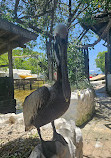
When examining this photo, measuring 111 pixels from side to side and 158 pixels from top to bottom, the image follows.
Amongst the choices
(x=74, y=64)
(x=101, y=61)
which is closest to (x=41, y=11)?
(x=74, y=64)

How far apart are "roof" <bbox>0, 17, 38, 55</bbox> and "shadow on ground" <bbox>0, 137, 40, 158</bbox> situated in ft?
8.21

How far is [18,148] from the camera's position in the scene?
2.14 m

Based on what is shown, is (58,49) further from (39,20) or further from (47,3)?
(39,20)

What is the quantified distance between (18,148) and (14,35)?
3.16m

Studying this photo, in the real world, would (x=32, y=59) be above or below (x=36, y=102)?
above

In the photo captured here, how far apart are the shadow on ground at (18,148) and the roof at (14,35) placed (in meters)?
2.50

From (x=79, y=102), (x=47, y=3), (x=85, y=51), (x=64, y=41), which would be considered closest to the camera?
(x=64, y=41)

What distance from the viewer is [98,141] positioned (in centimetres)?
373

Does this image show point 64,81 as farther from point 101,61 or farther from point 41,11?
point 101,61

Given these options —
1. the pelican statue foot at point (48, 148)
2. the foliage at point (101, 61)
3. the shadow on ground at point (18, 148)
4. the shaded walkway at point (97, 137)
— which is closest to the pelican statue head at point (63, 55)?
the pelican statue foot at point (48, 148)

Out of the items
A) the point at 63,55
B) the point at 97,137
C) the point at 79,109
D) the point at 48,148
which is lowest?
the point at 97,137

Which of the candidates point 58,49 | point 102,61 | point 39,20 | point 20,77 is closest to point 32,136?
point 58,49

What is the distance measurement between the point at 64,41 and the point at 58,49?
0.12 meters

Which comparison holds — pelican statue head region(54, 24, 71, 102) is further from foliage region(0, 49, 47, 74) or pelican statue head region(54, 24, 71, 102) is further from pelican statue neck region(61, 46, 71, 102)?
foliage region(0, 49, 47, 74)
